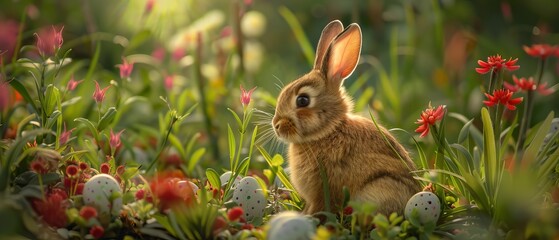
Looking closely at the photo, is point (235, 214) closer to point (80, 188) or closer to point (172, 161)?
point (80, 188)

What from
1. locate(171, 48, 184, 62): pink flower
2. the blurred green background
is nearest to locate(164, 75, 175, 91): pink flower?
the blurred green background

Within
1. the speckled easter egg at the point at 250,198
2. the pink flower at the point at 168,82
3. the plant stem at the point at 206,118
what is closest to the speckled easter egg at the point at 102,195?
the speckled easter egg at the point at 250,198

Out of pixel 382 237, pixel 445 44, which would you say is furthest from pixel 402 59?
pixel 382 237

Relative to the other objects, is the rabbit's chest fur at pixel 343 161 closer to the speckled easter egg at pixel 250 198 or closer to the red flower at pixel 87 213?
the speckled easter egg at pixel 250 198

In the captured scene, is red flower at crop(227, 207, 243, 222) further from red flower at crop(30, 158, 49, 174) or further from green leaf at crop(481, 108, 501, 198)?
green leaf at crop(481, 108, 501, 198)

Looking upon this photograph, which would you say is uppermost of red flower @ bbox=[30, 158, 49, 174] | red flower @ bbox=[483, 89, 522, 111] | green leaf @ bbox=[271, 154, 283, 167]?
red flower @ bbox=[483, 89, 522, 111]

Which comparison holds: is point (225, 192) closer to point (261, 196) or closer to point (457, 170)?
point (261, 196)
